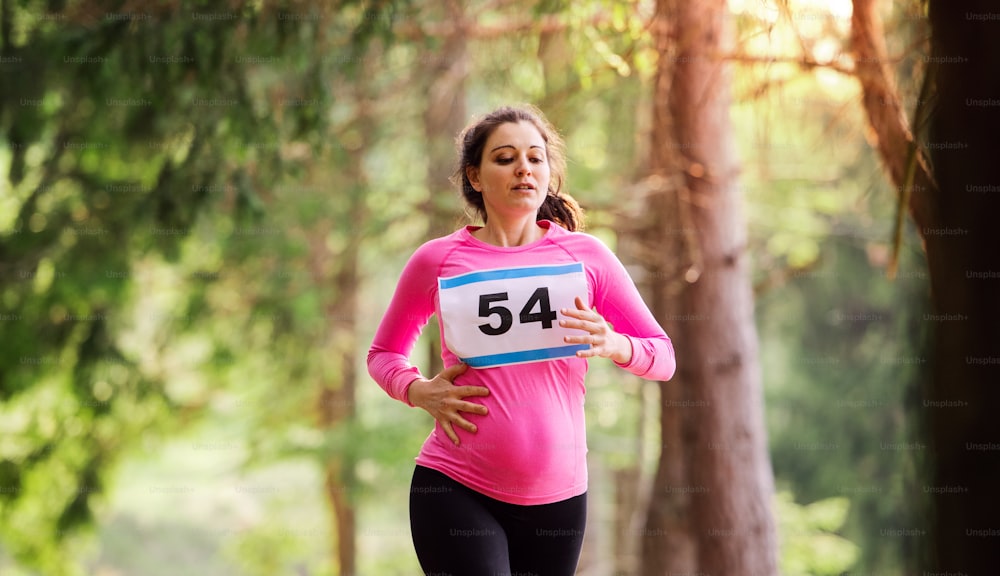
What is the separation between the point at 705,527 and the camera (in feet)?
19.8

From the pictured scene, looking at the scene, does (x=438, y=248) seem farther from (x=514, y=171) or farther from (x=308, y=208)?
(x=308, y=208)

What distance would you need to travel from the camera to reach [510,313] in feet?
7.68

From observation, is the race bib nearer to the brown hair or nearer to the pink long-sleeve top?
the pink long-sleeve top

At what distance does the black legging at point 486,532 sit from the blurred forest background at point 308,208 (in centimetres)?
106

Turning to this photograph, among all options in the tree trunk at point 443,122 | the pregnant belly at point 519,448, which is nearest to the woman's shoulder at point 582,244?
the pregnant belly at point 519,448

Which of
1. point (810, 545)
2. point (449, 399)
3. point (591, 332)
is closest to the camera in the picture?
point (591, 332)

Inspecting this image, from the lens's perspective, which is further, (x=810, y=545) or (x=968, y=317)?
(x=810, y=545)

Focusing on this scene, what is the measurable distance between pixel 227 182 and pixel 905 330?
5.56m

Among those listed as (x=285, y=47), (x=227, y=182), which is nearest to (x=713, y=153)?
(x=285, y=47)

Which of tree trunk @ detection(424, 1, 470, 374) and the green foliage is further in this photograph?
the green foliage

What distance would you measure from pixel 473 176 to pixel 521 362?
0.60 meters

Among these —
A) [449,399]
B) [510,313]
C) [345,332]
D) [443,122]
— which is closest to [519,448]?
[449,399]

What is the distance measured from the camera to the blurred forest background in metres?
5.13

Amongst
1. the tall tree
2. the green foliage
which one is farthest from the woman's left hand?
the green foliage
